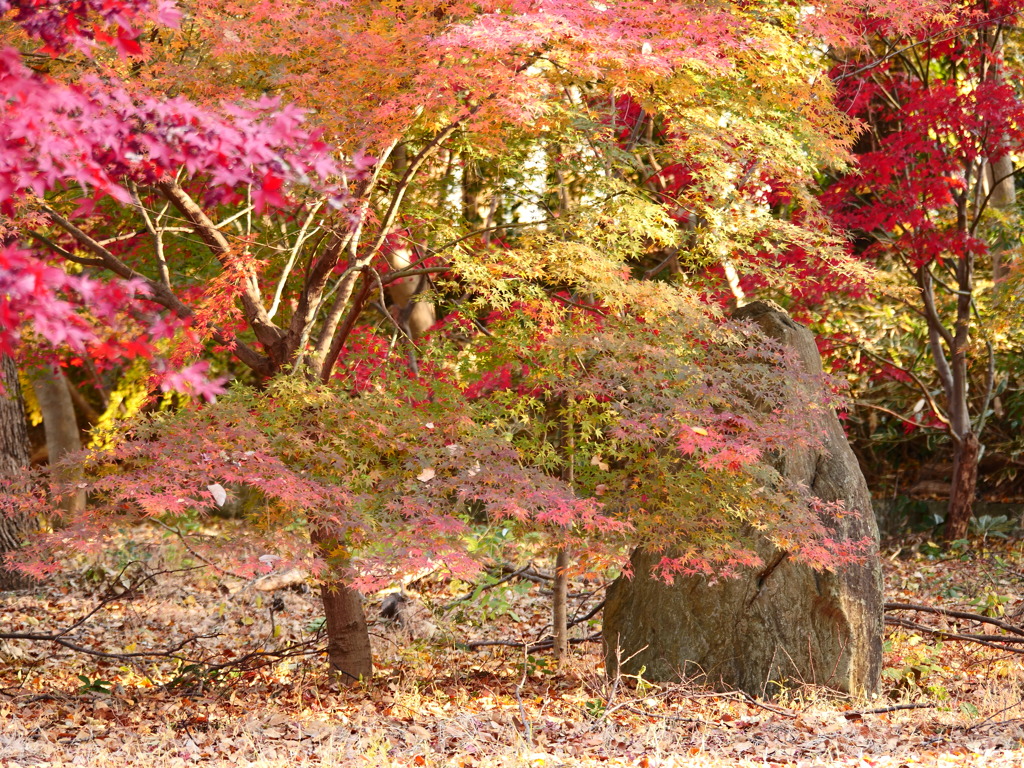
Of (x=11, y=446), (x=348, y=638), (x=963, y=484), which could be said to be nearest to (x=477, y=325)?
(x=348, y=638)


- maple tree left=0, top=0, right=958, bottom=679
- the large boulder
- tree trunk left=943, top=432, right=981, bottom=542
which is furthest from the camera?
tree trunk left=943, top=432, right=981, bottom=542

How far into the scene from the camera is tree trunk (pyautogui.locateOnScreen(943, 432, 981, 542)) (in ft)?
30.1

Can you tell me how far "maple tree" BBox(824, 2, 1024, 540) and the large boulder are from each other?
128 inches

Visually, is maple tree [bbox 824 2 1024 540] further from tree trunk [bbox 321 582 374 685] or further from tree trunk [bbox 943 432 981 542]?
tree trunk [bbox 321 582 374 685]

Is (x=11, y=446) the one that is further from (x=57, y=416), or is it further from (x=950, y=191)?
(x=950, y=191)

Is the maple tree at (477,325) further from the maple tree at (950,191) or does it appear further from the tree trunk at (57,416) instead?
the tree trunk at (57,416)

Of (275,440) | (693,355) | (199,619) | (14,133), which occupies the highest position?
(14,133)

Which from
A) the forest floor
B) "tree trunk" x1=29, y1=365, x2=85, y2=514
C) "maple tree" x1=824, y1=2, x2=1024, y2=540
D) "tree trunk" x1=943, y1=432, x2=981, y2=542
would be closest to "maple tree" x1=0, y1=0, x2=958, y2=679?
the forest floor

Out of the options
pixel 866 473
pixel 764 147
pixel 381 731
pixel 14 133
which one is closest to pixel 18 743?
pixel 381 731

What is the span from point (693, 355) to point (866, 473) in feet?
22.0

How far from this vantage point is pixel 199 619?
7.31 m

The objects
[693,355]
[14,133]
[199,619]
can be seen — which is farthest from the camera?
[199,619]

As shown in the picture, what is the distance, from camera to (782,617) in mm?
5297

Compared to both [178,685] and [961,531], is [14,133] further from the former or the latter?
[961,531]
